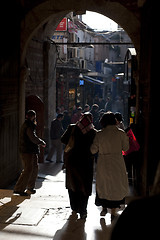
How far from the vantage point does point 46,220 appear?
5.98 meters

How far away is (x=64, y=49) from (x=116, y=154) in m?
17.9

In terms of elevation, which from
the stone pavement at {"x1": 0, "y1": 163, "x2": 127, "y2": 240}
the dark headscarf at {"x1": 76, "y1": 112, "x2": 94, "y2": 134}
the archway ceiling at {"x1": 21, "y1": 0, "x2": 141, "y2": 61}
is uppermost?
the archway ceiling at {"x1": 21, "y1": 0, "x2": 141, "y2": 61}

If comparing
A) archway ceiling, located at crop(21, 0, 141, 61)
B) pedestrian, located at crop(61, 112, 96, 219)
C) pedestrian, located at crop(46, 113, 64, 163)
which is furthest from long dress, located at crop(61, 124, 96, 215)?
pedestrian, located at crop(46, 113, 64, 163)

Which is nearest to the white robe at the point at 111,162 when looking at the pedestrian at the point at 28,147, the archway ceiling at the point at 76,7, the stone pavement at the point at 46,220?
the stone pavement at the point at 46,220

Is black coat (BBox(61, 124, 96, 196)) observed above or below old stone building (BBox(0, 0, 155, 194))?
below

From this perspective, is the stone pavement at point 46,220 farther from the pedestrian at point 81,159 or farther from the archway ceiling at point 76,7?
the archway ceiling at point 76,7

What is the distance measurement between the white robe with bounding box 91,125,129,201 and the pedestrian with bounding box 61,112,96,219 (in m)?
0.18

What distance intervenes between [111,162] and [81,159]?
498 millimetres

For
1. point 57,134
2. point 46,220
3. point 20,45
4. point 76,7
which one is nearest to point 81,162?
point 46,220

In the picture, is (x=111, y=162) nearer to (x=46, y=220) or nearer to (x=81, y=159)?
(x=81, y=159)

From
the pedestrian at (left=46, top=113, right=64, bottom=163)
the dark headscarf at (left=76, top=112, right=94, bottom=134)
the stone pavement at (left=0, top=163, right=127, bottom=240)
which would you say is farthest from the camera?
the pedestrian at (left=46, top=113, right=64, bottom=163)

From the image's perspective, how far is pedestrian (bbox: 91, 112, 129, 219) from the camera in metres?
5.80

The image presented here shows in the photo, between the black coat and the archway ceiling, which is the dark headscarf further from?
the archway ceiling

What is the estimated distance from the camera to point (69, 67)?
955 inches
